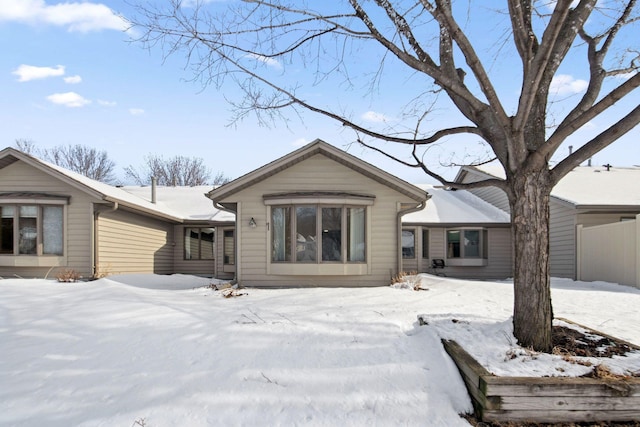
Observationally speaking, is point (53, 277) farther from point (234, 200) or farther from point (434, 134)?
point (434, 134)

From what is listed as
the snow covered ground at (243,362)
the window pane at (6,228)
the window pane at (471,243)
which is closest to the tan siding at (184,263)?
the window pane at (6,228)

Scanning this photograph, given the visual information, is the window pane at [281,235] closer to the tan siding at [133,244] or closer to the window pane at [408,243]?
the tan siding at [133,244]

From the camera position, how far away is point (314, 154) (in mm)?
10586

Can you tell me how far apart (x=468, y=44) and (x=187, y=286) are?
9.26 meters

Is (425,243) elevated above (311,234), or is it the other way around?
(311,234)

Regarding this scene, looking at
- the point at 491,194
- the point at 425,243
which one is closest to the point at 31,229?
the point at 425,243

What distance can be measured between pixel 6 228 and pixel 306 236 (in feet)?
30.5

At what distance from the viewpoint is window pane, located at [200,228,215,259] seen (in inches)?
640

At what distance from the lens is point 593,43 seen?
5285mm

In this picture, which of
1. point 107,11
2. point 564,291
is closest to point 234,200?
point 107,11

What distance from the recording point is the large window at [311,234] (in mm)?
10086

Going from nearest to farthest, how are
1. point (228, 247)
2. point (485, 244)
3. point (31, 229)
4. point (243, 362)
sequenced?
point (243, 362) → point (31, 229) → point (228, 247) → point (485, 244)

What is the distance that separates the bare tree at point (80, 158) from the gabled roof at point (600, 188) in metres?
37.7

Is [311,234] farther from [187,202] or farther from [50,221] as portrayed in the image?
[187,202]
